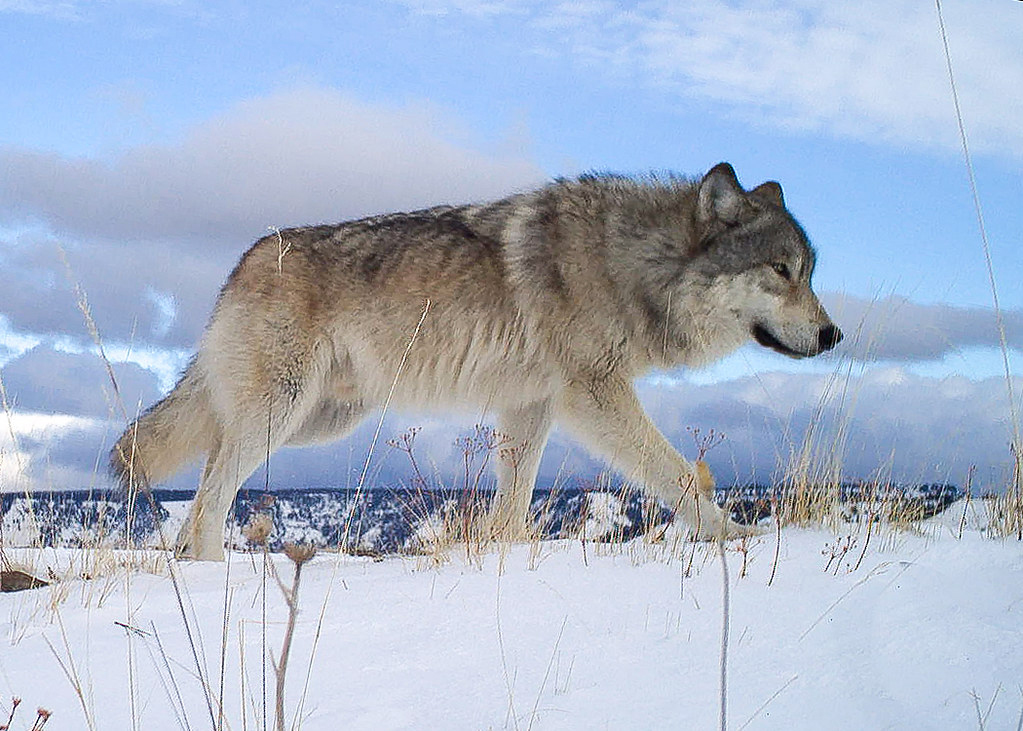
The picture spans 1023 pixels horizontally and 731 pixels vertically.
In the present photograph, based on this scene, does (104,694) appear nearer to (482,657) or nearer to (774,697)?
(482,657)

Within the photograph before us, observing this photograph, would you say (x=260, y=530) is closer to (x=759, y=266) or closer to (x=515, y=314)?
(x=515, y=314)

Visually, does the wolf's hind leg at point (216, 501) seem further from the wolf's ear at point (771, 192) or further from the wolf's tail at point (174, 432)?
the wolf's ear at point (771, 192)

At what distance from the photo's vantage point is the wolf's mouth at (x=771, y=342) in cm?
530

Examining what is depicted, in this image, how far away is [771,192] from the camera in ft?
18.0

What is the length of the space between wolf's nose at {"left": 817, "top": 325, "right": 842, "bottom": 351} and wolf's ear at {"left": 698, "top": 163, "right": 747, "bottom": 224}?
796mm

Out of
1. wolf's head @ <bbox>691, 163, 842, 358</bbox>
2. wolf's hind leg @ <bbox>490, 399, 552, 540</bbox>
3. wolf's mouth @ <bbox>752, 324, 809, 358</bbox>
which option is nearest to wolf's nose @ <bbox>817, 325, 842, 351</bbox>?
wolf's head @ <bbox>691, 163, 842, 358</bbox>

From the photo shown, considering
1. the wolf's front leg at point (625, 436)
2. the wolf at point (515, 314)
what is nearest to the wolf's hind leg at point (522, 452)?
the wolf at point (515, 314)

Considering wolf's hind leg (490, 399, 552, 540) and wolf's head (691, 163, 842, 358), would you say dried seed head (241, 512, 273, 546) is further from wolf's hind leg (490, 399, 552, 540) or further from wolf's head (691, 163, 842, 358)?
wolf's head (691, 163, 842, 358)

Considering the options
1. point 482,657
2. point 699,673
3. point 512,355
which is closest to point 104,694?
point 482,657

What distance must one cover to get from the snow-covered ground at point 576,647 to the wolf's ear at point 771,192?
231 centimetres

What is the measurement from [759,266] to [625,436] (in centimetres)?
124

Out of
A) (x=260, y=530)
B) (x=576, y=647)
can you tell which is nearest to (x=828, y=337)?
(x=576, y=647)

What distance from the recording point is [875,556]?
3.68 meters

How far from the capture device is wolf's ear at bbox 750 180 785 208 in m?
5.44
